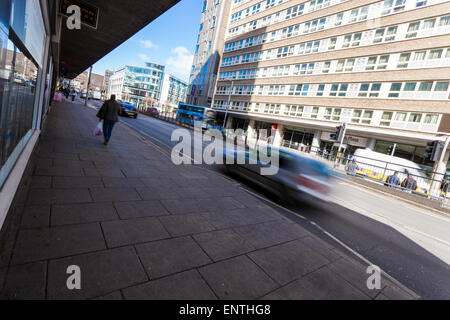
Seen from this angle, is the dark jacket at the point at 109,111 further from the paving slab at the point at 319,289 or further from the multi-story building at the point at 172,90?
the multi-story building at the point at 172,90

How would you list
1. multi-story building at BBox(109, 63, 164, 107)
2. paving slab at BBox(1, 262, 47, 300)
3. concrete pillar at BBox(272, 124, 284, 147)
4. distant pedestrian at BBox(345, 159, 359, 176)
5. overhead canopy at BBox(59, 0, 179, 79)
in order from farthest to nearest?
multi-story building at BBox(109, 63, 164, 107)
concrete pillar at BBox(272, 124, 284, 147)
distant pedestrian at BBox(345, 159, 359, 176)
overhead canopy at BBox(59, 0, 179, 79)
paving slab at BBox(1, 262, 47, 300)

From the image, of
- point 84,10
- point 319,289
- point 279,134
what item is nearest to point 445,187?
point 319,289

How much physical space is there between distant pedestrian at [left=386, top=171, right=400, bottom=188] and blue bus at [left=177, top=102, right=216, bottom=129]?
21.2 m

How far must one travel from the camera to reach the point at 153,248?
9.52 feet

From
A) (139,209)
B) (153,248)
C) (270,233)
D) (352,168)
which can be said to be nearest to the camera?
(153,248)

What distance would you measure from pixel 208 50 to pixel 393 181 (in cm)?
5435

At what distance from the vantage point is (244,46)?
41.6 m

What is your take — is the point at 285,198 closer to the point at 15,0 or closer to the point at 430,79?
the point at 15,0

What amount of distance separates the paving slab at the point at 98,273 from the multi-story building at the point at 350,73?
79.3ft

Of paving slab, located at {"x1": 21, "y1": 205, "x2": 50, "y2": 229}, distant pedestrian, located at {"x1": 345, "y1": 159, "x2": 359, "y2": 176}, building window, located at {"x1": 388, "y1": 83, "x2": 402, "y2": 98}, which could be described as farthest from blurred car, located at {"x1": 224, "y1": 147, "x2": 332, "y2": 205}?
building window, located at {"x1": 388, "y1": 83, "x2": 402, "y2": 98}

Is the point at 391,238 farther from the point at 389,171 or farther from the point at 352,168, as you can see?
the point at 352,168

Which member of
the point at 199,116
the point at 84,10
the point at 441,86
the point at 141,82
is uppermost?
the point at 141,82

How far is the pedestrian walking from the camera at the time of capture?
1209 centimetres

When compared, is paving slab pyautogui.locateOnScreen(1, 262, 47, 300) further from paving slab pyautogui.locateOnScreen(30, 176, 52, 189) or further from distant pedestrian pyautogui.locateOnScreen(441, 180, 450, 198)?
distant pedestrian pyautogui.locateOnScreen(441, 180, 450, 198)
